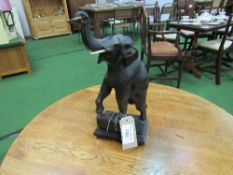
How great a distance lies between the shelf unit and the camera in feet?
15.3

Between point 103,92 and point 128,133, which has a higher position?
point 103,92

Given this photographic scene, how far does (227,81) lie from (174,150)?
83.3 inches

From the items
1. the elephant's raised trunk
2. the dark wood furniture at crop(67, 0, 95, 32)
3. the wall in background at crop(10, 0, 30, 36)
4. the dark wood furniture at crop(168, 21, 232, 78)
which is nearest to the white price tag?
the elephant's raised trunk

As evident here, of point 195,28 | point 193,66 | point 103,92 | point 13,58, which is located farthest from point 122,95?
point 13,58

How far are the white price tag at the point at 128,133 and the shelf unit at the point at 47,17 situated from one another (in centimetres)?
450

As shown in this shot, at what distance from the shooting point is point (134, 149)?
0.75 m

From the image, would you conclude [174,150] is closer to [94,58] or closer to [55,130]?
[55,130]

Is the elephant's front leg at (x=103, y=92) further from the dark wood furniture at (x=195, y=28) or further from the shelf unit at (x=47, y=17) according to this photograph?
the shelf unit at (x=47, y=17)

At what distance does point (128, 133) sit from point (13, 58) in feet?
8.53

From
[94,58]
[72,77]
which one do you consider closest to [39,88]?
[72,77]

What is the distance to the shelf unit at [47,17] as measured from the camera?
184 inches

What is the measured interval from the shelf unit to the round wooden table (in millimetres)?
4313

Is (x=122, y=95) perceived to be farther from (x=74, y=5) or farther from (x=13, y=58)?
(x=74, y=5)

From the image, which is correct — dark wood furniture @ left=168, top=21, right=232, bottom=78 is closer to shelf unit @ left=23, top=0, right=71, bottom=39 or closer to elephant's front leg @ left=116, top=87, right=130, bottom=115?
elephant's front leg @ left=116, top=87, right=130, bottom=115
